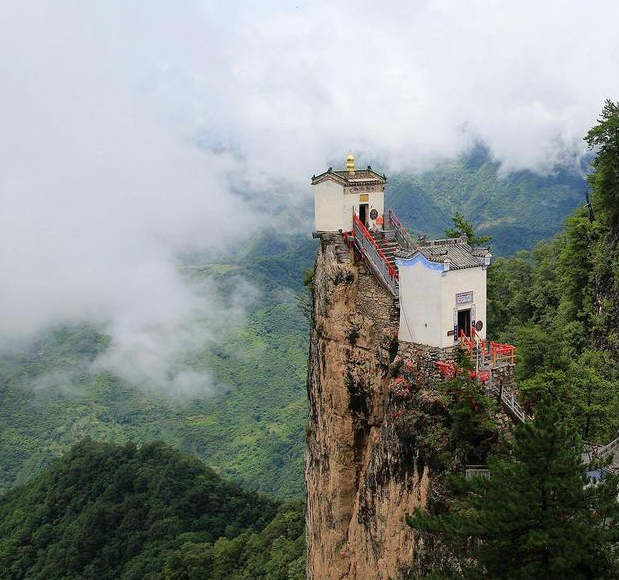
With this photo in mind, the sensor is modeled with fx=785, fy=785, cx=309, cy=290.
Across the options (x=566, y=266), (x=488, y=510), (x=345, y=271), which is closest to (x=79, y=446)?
(x=566, y=266)

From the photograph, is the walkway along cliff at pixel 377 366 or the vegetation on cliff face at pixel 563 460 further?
the walkway along cliff at pixel 377 366

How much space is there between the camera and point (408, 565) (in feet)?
78.1

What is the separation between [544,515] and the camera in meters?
17.2

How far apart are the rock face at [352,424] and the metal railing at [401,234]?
2.15 meters

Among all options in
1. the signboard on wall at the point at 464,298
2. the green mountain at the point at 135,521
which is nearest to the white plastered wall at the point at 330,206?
the signboard on wall at the point at 464,298

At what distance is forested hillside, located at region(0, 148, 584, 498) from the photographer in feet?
403

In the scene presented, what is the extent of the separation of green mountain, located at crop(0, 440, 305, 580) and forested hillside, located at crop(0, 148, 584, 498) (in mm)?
22784

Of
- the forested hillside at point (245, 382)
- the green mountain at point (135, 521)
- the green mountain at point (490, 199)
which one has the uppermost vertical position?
the green mountain at point (490, 199)

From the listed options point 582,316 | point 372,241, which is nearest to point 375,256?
point 372,241

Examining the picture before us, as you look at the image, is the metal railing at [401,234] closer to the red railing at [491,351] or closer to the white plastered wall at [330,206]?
the white plastered wall at [330,206]

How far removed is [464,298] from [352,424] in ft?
23.0

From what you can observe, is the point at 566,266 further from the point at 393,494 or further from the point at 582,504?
the point at 582,504

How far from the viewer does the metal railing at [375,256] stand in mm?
29266

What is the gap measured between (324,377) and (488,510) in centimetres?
1423
